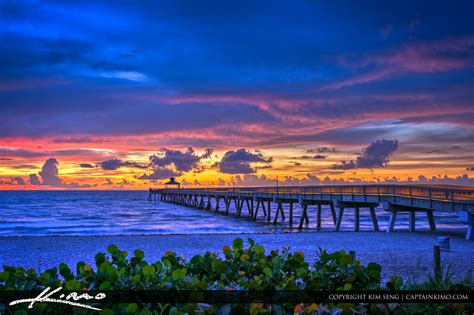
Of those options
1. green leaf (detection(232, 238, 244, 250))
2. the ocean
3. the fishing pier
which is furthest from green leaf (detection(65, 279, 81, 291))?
the ocean

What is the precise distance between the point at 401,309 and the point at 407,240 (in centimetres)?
2027

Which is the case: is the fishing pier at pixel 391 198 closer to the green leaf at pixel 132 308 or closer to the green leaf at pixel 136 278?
the green leaf at pixel 136 278

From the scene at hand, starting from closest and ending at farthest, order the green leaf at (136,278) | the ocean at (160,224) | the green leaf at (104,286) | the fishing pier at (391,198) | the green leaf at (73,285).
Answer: the green leaf at (73,285) < the green leaf at (104,286) < the green leaf at (136,278) < the fishing pier at (391,198) < the ocean at (160,224)

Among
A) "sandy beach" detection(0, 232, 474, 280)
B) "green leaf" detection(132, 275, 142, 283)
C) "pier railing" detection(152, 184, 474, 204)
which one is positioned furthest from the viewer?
"pier railing" detection(152, 184, 474, 204)

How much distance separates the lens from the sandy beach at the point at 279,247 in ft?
51.6

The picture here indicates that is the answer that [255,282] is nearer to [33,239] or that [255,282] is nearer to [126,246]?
[126,246]

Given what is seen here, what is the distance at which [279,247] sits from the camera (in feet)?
70.3

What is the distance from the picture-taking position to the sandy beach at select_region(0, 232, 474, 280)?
15.7m

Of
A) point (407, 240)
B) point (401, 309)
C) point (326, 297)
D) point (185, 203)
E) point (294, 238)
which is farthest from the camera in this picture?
point (185, 203)

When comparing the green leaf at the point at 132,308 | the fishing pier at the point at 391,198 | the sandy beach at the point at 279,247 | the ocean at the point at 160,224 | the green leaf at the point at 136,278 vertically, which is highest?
the green leaf at the point at 136,278

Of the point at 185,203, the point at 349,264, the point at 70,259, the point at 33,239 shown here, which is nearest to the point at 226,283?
the point at 349,264

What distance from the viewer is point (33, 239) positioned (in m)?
26.8

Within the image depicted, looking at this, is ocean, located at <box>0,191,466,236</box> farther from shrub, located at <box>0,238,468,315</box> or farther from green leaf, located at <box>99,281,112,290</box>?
green leaf, located at <box>99,281,112,290</box>
